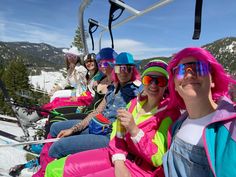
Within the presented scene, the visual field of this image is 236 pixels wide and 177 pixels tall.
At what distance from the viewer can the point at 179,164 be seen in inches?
66.1

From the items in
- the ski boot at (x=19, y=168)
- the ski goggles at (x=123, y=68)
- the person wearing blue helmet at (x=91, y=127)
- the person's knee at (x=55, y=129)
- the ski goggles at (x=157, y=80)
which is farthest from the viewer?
the ski boot at (x=19, y=168)

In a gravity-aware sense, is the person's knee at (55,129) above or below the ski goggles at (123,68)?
below

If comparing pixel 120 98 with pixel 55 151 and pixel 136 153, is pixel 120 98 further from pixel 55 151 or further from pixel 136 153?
pixel 136 153

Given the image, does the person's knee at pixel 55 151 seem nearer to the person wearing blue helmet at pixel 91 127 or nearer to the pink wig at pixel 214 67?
the person wearing blue helmet at pixel 91 127

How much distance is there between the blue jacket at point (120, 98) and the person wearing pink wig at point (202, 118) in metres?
1.34

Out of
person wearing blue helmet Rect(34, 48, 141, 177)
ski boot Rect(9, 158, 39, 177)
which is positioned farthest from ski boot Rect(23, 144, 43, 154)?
person wearing blue helmet Rect(34, 48, 141, 177)

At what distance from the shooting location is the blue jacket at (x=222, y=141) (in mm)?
1340

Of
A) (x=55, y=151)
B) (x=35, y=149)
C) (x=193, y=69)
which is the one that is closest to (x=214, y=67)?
(x=193, y=69)

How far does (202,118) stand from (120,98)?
1.62m

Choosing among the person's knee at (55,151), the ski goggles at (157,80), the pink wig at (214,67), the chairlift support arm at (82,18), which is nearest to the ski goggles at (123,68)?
the ski goggles at (157,80)

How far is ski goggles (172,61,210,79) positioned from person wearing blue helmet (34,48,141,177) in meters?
1.42

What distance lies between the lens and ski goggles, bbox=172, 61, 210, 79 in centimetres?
160

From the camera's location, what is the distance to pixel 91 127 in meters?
3.14

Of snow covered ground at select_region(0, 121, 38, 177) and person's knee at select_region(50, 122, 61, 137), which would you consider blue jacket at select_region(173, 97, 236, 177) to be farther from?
snow covered ground at select_region(0, 121, 38, 177)
